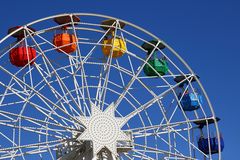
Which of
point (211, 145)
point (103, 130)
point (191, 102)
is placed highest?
point (191, 102)

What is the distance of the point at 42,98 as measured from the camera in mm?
20828

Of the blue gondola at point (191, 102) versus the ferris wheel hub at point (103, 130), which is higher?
the blue gondola at point (191, 102)

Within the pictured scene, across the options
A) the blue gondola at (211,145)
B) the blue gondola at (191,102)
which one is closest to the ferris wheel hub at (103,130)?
the blue gondola at (211,145)

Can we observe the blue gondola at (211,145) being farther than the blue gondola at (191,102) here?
No

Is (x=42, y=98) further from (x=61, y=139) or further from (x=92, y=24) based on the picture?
(x=92, y=24)

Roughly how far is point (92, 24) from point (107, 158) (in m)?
4.38

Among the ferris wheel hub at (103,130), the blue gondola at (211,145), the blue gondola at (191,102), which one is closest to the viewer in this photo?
the ferris wheel hub at (103,130)

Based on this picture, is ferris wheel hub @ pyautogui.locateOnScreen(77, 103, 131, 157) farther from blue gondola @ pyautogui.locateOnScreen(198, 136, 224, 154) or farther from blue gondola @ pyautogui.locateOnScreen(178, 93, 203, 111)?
blue gondola @ pyautogui.locateOnScreen(178, 93, 203, 111)

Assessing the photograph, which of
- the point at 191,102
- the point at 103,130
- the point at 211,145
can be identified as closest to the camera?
the point at 103,130

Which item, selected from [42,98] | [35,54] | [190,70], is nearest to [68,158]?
[42,98]

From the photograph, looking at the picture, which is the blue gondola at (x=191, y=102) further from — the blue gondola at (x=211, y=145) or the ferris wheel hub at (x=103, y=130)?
the ferris wheel hub at (x=103, y=130)

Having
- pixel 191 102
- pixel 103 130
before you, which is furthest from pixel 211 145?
pixel 103 130

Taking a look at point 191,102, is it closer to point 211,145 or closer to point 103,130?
point 211,145

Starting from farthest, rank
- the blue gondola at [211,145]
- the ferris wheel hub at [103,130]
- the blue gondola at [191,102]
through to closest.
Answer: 1. the blue gondola at [191,102]
2. the blue gondola at [211,145]
3. the ferris wheel hub at [103,130]
